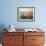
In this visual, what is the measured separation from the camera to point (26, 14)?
449cm

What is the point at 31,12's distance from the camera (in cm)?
446

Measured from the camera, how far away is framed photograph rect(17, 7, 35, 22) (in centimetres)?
446

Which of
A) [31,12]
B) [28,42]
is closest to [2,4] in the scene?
[31,12]

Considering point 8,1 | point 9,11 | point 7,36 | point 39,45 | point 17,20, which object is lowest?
point 39,45

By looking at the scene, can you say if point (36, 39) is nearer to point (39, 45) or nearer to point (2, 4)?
point (39, 45)

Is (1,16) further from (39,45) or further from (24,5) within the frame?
(39,45)

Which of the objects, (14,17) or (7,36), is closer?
(7,36)

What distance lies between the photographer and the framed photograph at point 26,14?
14.6 feet

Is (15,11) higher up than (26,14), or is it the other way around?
(15,11)

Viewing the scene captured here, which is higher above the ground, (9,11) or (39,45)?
(9,11)

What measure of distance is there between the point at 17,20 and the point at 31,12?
544mm

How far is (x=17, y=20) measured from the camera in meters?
4.48

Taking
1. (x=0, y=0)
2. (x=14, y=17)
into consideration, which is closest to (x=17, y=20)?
(x=14, y=17)

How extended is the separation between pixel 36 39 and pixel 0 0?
1762mm
